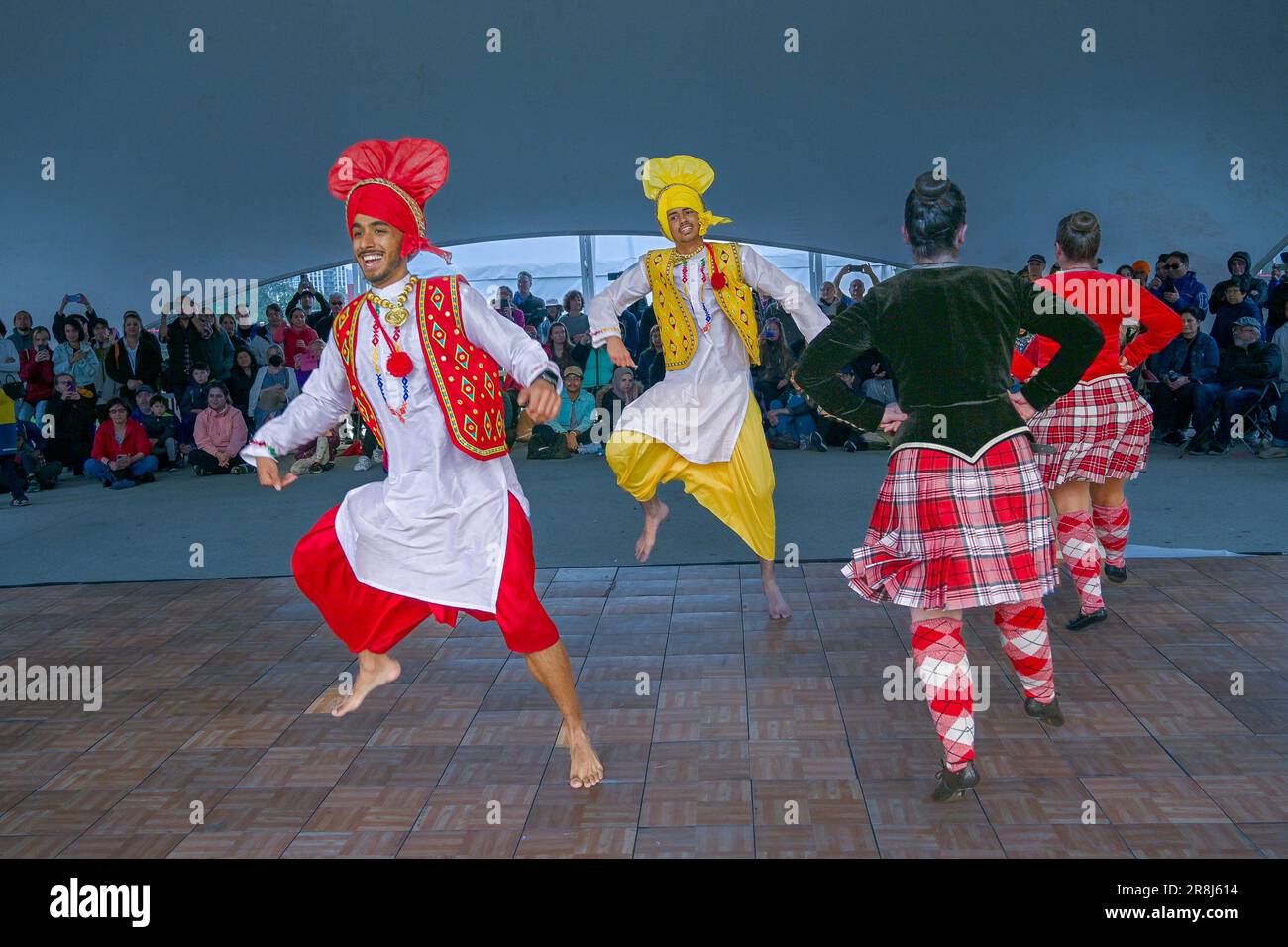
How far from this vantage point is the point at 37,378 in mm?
10883

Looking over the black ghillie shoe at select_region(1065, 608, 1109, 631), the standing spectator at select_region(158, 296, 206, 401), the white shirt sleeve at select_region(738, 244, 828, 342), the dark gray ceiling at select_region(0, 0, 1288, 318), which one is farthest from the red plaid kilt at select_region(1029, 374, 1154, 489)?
the dark gray ceiling at select_region(0, 0, 1288, 318)

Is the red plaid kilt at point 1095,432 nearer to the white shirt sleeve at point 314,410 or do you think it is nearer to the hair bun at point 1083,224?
the hair bun at point 1083,224

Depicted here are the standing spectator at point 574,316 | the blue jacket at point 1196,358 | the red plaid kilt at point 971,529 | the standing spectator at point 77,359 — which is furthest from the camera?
the standing spectator at point 574,316

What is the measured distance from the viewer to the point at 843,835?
9.41ft

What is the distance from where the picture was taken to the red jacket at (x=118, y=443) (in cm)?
1015

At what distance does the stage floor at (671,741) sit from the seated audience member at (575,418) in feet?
17.7

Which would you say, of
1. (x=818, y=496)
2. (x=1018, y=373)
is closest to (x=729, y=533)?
(x=818, y=496)

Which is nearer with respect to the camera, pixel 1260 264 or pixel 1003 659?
pixel 1003 659

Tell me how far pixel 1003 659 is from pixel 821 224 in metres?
9.88

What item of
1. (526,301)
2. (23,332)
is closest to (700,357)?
(526,301)

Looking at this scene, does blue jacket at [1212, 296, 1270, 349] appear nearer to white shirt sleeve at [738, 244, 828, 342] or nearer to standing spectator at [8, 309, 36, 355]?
white shirt sleeve at [738, 244, 828, 342]

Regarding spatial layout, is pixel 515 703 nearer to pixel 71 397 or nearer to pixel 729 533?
pixel 729 533

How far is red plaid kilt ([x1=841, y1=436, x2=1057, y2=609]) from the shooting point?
9.55 ft

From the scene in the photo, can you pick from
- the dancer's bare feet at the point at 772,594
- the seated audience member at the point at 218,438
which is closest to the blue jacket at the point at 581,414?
the seated audience member at the point at 218,438
